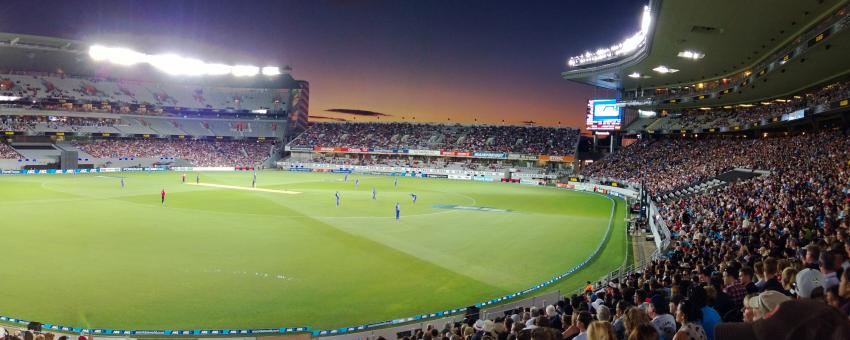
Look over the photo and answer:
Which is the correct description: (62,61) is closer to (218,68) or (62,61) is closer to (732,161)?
(218,68)

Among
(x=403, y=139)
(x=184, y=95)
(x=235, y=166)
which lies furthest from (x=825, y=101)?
(x=184, y=95)

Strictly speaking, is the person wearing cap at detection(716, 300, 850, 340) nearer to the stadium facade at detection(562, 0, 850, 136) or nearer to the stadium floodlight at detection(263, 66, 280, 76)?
the stadium facade at detection(562, 0, 850, 136)

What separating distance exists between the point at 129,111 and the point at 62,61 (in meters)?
12.8

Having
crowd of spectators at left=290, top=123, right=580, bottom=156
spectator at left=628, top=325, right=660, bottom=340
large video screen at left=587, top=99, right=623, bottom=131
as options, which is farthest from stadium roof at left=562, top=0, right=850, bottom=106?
spectator at left=628, top=325, right=660, bottom=340

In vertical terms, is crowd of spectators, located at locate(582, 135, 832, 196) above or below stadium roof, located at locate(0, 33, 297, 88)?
below

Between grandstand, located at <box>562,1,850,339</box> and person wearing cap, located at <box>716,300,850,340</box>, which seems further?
grandstand, located at <box>562,1,850,339</box>

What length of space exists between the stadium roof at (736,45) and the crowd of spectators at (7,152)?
83.0 meters

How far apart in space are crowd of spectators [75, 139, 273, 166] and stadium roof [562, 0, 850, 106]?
68125 millimetres

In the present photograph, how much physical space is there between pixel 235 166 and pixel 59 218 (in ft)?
208

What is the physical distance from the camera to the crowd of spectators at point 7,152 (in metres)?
71.3

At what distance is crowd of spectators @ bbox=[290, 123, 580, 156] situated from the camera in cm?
9156

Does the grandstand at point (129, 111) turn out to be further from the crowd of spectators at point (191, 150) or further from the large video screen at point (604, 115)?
the large video screen at point (604, 115)

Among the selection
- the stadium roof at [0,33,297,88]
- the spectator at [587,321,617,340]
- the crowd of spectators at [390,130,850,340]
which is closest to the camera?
the crowd of spectators at [390,130,850,340]

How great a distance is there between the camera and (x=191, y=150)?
9512 centimetres
